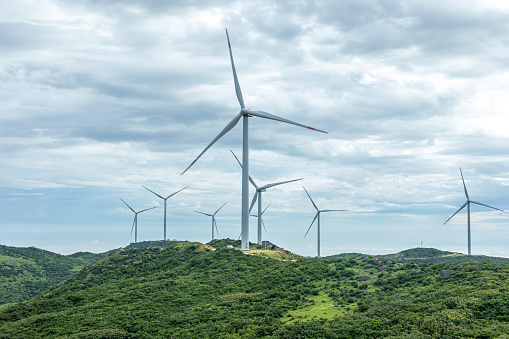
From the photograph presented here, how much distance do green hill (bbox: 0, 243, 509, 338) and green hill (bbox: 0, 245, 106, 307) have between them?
183ft

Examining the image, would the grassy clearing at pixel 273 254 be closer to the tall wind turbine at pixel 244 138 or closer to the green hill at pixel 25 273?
the tall wind turbine at pixel 244 138

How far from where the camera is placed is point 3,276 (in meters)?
153

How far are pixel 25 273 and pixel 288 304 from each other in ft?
468

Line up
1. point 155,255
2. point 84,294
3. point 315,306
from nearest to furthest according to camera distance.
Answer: point 315,306 → point 84,294 → point 155,255

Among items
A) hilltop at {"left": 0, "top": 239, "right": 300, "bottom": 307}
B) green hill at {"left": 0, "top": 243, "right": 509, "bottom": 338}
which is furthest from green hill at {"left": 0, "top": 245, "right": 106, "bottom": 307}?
green hill at {"left": 0, "top": 243, "right": 509, "bottom": 338}

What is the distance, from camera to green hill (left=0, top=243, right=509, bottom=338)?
4381 centimetres

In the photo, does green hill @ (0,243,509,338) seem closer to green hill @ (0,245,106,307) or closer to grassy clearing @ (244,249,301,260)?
grassy clearing @ (244,249,301,260)

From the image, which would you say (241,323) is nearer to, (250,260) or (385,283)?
(385,283)

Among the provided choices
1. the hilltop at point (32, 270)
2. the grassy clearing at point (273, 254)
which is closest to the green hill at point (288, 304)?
the grassy clearing at point (273, 254)

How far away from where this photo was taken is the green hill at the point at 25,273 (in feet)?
461

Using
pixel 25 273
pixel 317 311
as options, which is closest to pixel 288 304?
pixel 317 311

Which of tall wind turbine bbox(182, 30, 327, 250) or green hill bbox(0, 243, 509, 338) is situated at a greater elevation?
tall wind turbine bbox(182, 30, 327, 250)

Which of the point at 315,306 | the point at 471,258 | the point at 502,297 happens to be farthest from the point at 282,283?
the point at 471,258

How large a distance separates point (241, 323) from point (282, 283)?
71.6 feet
